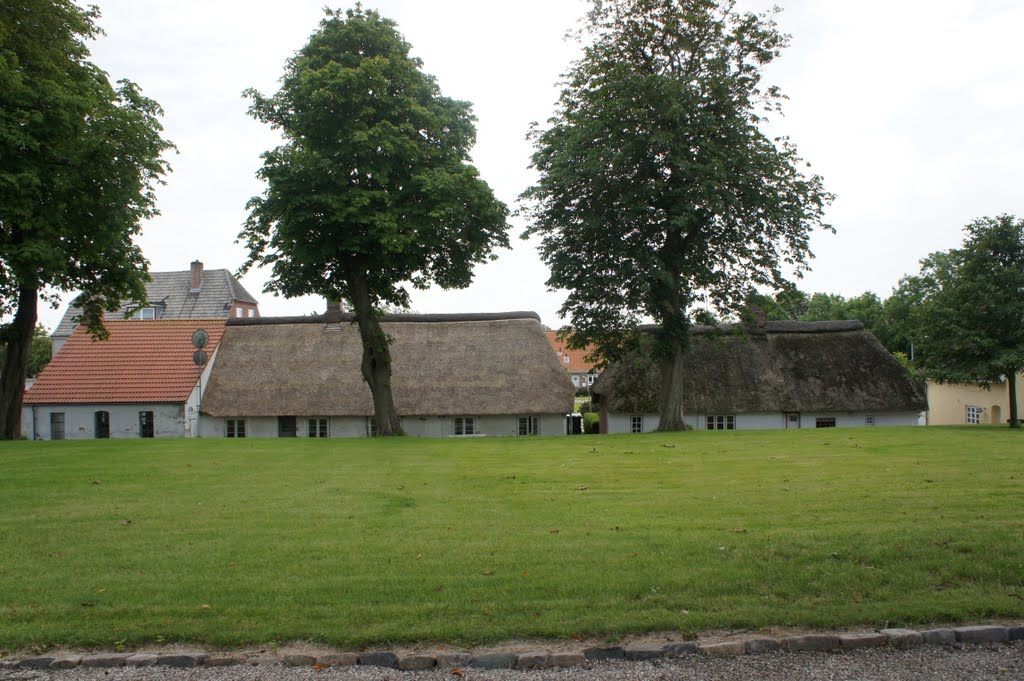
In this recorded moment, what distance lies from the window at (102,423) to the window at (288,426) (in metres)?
7.85

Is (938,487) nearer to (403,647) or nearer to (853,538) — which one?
(853,538)

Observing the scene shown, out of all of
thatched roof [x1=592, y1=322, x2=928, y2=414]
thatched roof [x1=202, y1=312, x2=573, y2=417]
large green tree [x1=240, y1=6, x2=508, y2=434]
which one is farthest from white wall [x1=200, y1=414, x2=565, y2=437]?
large green tree [x1=240, y1=6, x2=508, y2=434]

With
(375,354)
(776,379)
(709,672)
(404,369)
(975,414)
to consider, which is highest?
(375,354)

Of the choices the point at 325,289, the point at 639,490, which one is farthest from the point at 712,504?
the point at 325,289

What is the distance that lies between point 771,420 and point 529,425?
12.0 metres

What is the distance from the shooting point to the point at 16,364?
1069 inches

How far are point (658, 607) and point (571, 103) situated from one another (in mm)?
26700

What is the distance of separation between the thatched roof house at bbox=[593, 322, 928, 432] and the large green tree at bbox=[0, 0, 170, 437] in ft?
73.2

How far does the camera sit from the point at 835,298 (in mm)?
77688

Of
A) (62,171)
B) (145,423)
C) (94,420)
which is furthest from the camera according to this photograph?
(94,420)

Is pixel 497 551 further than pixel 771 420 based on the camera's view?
No

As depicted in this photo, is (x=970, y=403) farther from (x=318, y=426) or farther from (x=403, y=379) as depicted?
(x=318, y=426)

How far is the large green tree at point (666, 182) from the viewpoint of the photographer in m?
27.5

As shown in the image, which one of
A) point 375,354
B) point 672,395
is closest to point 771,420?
point 672,395
